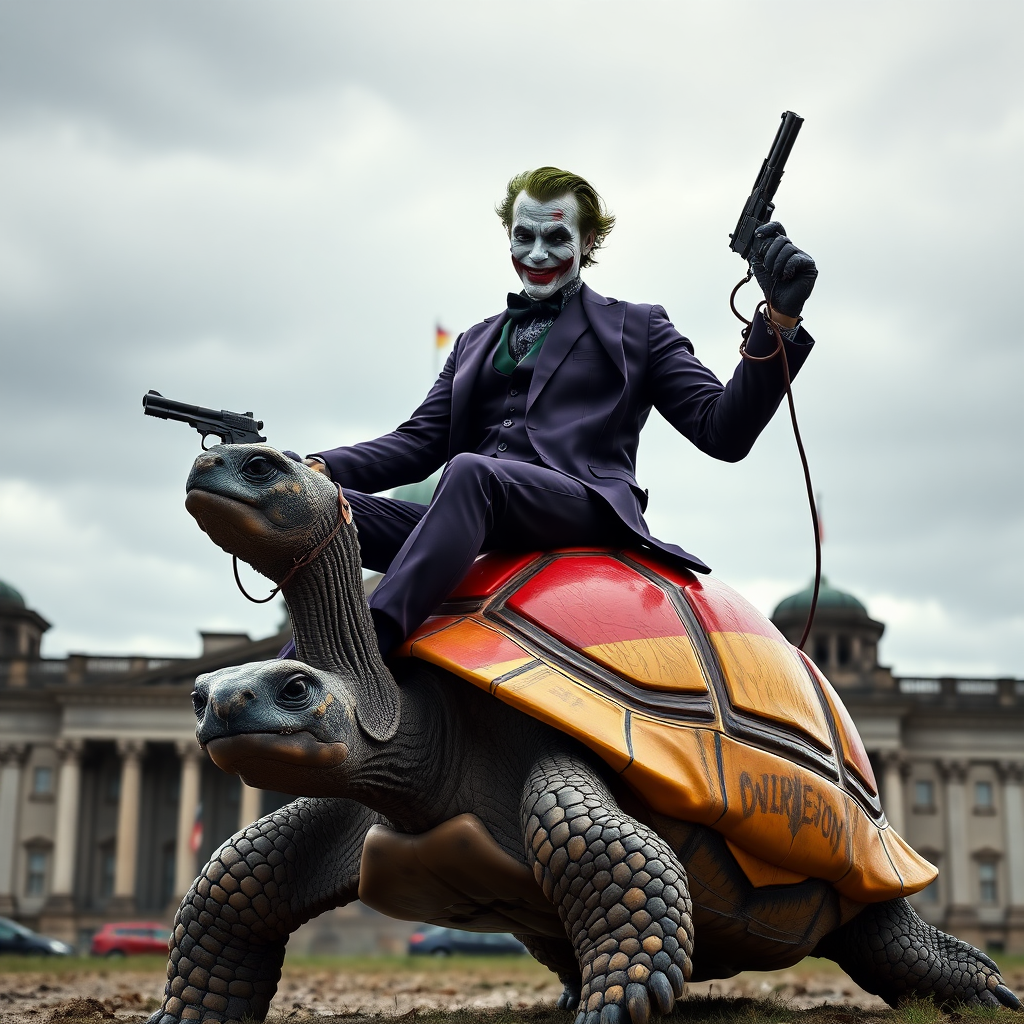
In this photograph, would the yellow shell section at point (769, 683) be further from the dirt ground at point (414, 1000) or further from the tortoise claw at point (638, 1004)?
the tortoise claw at point (638, 1004)

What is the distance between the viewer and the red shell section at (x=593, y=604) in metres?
4.23

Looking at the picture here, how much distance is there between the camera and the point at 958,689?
2517 inches

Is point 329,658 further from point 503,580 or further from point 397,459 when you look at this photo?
point 397,459

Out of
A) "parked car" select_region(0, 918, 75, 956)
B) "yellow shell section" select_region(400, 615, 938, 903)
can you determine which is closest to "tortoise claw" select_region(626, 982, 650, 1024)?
"yellow shell section" select_region(400, 615, 938, 903)

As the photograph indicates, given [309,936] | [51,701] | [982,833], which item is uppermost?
[51,701]

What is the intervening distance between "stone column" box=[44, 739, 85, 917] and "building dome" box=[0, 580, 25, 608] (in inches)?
550

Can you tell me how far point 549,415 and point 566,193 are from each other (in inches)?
34.7

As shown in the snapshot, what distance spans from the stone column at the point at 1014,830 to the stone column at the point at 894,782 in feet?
15.8

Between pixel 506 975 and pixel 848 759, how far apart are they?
12.8 m

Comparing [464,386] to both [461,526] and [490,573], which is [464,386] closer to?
[490,573]

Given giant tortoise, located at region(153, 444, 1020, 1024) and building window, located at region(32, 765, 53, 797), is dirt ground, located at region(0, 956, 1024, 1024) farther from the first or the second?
Result: building window, located at region(32, 765, 53, 797)

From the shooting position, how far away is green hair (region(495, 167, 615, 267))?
5.02 m

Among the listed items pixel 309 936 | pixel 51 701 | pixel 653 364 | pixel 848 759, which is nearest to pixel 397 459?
pixel 653 364

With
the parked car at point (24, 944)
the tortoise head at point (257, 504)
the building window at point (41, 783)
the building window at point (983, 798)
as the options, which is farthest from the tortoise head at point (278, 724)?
the building window at point (983, 798)
